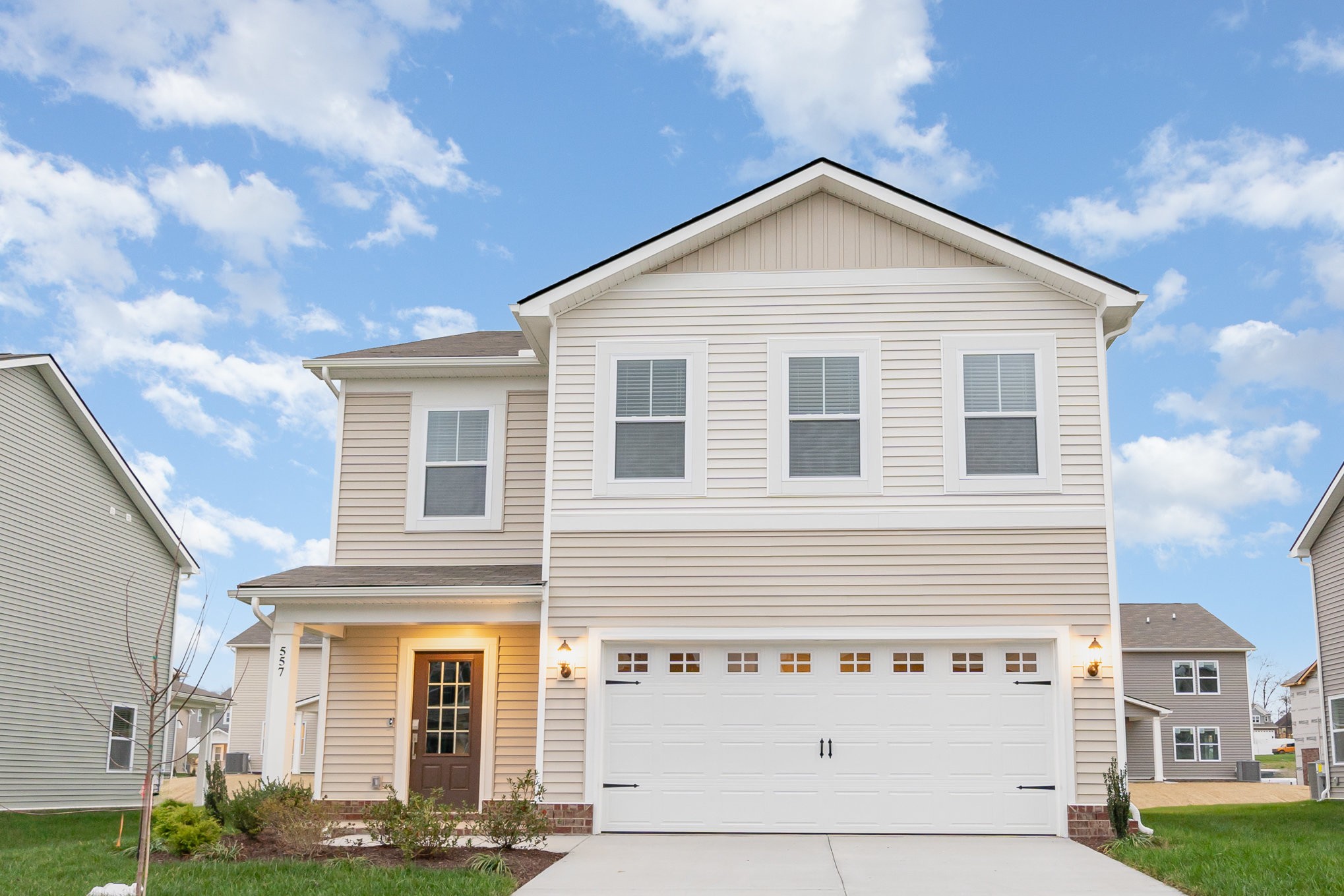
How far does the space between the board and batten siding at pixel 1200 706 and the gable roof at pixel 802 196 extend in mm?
26458

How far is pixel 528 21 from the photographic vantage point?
64.4ft

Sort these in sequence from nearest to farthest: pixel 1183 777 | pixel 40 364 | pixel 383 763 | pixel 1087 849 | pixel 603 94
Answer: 1. pixel 1087 849
2. pixel 383 763
3. pixel 40 364
4. pixel 603 94
5. pixel 1183 777

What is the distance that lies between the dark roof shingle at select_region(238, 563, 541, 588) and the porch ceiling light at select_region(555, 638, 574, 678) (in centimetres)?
74

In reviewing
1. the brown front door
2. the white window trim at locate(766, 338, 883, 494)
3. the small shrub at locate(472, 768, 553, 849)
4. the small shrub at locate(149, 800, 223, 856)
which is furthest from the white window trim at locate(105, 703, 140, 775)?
the white window trim at locate(766, 338, 883, 494)

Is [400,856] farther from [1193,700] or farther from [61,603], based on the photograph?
[1193,700]

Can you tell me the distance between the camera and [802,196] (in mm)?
13625

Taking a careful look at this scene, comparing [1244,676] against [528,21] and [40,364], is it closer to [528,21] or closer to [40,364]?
[528,21]

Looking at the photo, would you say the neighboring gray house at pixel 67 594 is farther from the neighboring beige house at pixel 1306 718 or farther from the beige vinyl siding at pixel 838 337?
the neighboring beige house at pixel 1306 718

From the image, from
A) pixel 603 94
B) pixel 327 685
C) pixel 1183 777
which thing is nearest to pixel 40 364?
pixel 327 685

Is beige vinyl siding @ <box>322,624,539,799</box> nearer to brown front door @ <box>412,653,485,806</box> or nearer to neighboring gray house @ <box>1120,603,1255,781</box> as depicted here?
brown front door @ <box>412,653,485,806</box>

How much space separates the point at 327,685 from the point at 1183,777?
29808mm

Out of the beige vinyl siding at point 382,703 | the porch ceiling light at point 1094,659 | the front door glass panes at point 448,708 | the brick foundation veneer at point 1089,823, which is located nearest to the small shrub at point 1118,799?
the brick foundation veneer at point 1089,823

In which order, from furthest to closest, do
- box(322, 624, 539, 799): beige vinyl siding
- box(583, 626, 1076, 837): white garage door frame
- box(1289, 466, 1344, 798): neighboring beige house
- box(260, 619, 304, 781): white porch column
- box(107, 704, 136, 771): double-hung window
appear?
box(1289, 466, 1344, 798): neighboring beige house < box(107, 704, 136, 771): double-hung window < box(322, 624, 539, 799): beige vinyl siding < box(260, 619, 304, 781): white porch column < box(583, 626, 1076, 837): white garage door frame

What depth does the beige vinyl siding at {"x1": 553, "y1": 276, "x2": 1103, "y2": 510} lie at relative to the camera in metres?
12.8
